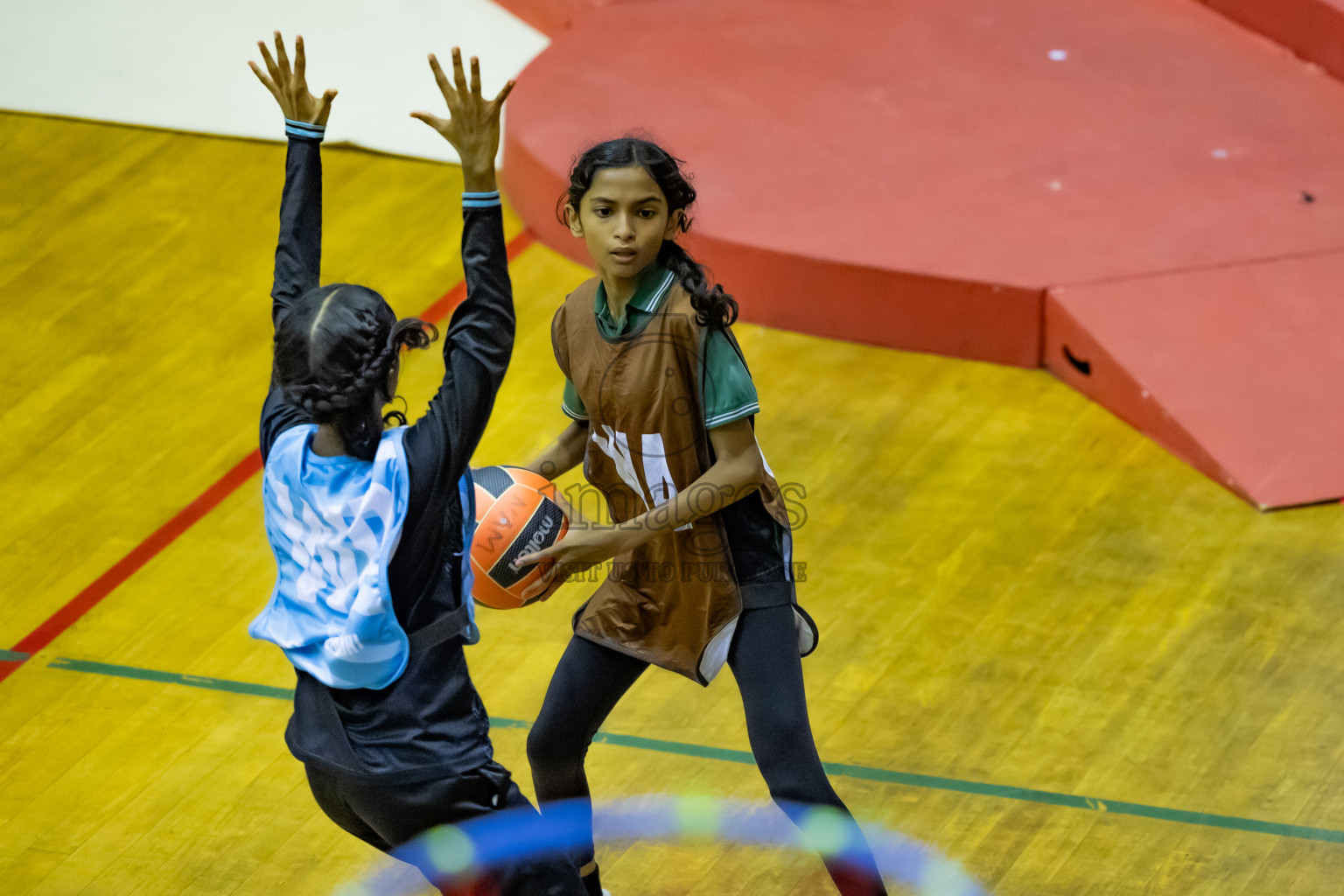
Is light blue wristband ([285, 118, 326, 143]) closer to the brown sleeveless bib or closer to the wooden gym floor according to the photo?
the brown sleeveless bib

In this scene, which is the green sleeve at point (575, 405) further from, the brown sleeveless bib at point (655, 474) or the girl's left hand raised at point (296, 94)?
the girl's left hand raised at point (296, 94)

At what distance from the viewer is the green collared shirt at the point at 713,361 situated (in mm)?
2842

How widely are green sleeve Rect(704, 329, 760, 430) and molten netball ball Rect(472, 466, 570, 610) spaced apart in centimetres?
46

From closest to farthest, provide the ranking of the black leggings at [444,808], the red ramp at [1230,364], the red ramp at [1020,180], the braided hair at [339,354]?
the braided hair at [339,354] < the black leggings at [444,808] < the red ramp at [1230,364] < the red ramp at [1020,180]

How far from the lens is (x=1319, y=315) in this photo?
519 cm

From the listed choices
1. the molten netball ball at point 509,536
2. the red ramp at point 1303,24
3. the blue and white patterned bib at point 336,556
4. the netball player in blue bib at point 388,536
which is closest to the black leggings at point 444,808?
the netball player in blue bib at point 388,536

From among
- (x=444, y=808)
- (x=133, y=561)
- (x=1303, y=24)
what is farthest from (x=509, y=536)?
(x=1303, y=24)

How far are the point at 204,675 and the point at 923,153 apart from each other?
10.6 feet

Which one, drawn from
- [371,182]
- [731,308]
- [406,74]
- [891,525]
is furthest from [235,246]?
[731,308]

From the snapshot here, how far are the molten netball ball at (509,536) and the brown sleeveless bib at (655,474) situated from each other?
117 mm

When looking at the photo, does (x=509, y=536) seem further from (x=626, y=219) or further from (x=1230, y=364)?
(x=1230, y=364)

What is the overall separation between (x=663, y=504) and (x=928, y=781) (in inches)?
49.4

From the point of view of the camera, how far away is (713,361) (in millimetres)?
2859

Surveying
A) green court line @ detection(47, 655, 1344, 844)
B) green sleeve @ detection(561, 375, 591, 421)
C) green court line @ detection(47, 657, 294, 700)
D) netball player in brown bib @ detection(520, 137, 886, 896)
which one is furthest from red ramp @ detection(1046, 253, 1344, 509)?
green court line @ detection(47, 657, 294, 700)
